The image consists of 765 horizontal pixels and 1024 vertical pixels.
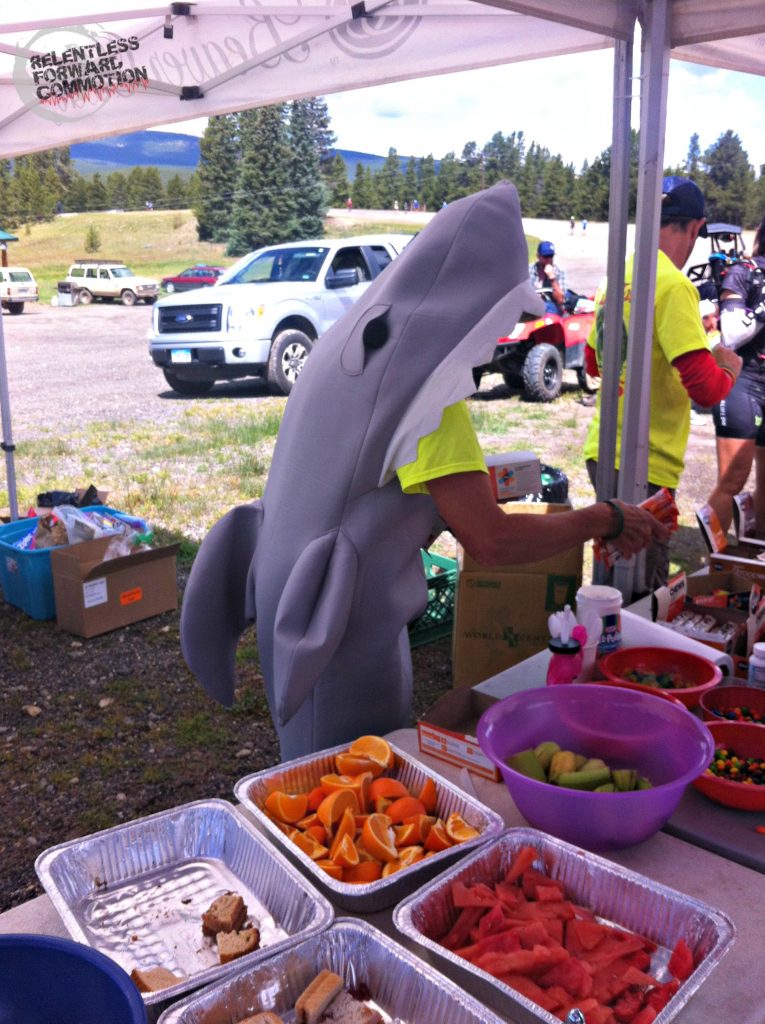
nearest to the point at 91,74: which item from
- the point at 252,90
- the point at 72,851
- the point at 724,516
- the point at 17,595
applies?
the point at 252,90

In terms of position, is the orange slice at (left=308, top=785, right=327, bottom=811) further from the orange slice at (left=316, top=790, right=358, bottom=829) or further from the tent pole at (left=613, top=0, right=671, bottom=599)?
the tent pole at (left=613, top=0, right=671, bottom=599)

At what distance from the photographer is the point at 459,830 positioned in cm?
126

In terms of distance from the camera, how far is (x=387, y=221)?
12.9 m

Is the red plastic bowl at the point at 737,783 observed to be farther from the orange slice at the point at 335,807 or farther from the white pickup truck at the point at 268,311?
the white pickup truck at the point at 268,311

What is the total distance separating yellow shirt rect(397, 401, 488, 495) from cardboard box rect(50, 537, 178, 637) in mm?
3021

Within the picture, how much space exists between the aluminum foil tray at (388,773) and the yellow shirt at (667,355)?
5.17 feet

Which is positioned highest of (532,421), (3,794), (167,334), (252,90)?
(252,90)

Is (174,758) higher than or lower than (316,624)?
lower

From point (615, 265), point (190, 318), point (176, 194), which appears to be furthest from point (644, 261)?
point (176, 194)

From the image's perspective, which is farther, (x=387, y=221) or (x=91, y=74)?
(x=387, y=221)

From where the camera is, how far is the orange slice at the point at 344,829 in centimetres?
123

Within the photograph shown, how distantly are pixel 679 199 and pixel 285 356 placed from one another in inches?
276

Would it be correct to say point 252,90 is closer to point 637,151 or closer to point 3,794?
point 637,151

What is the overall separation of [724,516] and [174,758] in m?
2.45
